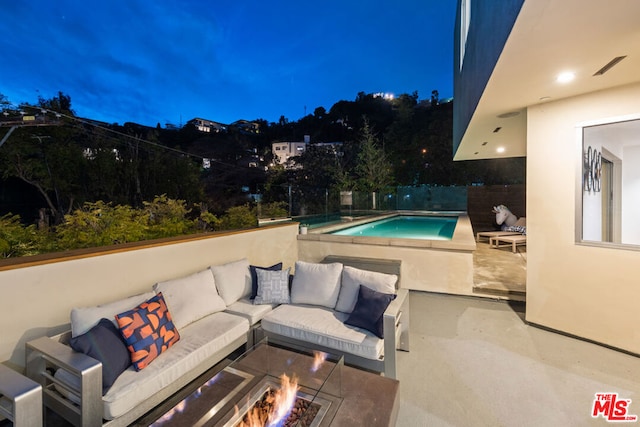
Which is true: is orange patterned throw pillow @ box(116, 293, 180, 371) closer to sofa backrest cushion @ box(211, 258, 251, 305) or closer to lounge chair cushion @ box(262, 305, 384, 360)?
sofa backrest cushion @ box(211, 258, 251, 305)

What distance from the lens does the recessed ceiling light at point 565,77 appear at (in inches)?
95.3

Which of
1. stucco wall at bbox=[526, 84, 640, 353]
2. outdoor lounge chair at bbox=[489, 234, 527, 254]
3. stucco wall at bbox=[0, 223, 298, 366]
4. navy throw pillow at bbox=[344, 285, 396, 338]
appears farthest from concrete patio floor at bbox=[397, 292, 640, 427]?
outdoor lounge chair at bbox=[489, 234, 527, 254]

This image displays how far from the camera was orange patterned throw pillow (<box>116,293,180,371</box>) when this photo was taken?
6.45 ft

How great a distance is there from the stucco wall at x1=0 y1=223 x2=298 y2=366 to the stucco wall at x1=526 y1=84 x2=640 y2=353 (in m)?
3.73

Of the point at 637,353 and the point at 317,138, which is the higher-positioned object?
the point at 317,138

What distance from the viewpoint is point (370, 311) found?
8.19ft

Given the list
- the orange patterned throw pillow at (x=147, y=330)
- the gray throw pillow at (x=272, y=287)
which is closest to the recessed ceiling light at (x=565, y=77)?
the gray throw pillow at (x=272, y=287)

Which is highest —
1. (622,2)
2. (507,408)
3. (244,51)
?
(244,51)

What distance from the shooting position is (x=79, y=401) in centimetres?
165

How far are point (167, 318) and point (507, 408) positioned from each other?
2601 mm

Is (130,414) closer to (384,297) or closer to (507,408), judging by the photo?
(384,297)

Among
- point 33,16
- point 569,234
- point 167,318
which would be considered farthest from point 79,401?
point 33,16

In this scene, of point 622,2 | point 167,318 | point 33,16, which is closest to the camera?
point 622,2

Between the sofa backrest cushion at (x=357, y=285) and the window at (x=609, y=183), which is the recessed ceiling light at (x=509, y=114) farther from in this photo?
the sofa backrest cushion at (x=357, y=285)
